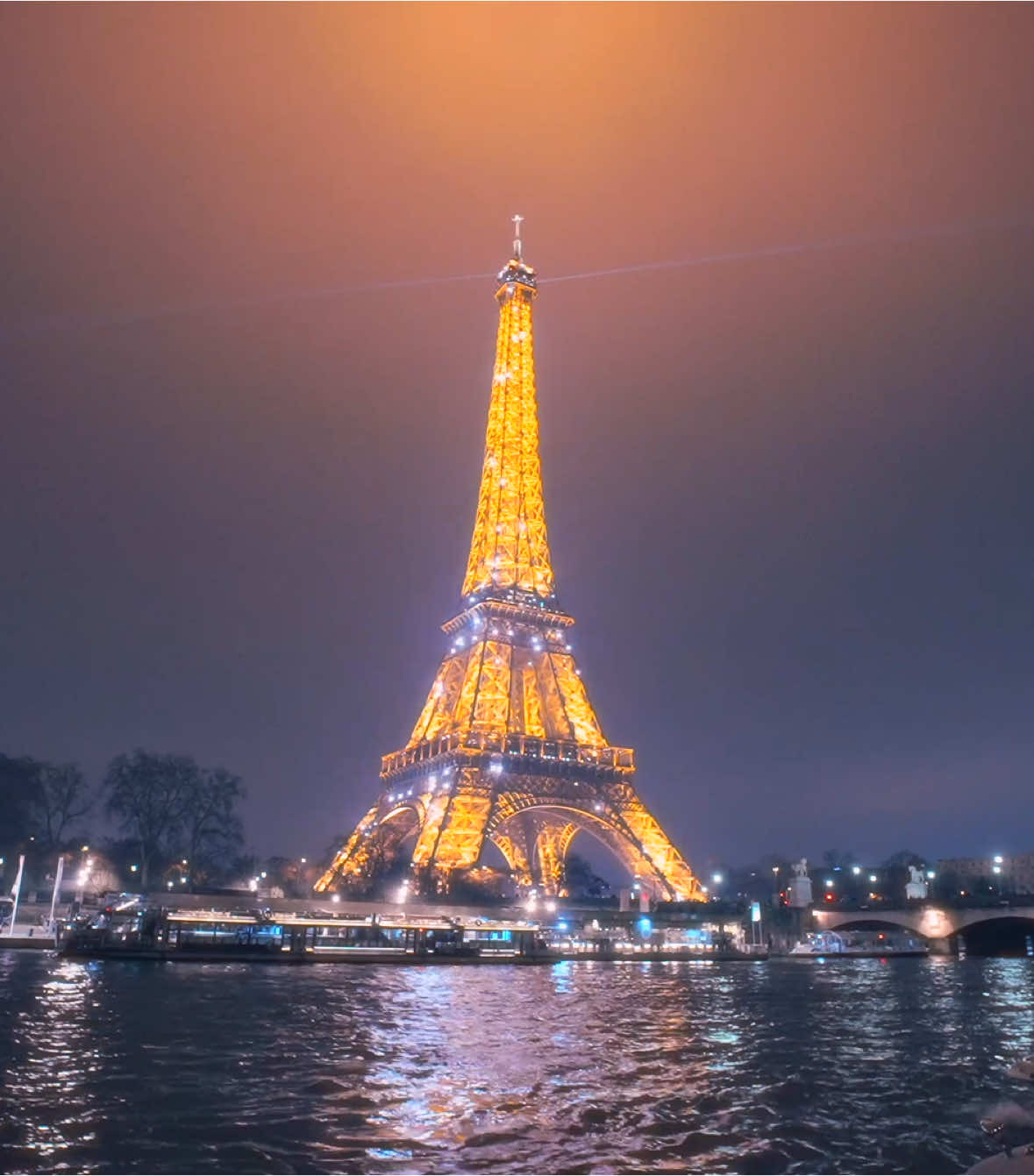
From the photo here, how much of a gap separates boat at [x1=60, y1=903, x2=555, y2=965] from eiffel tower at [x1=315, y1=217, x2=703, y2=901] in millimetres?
4184

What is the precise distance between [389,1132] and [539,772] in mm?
56402

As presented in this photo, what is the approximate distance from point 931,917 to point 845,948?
35.2 ft

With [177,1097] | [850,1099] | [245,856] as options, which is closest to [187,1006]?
[177,1097]

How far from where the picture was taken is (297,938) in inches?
2180

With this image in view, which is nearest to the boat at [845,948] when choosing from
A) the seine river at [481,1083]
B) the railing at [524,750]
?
the railing at [524,750]

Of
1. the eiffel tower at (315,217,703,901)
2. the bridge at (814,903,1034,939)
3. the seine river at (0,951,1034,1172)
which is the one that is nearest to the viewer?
the seine river at (0,951,1034,1172)

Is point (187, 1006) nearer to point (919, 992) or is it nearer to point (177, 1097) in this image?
point (177, 1097)

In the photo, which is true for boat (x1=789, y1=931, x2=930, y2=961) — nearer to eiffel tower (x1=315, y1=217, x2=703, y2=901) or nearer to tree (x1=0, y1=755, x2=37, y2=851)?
eiffel tower (x1=315, y1=217, x2=703, y2=901)

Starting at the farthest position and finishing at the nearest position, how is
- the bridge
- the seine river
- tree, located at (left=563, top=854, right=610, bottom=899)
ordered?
tree, located at (left=563, top=854, right=610, bottom=899) < the bridge < the seine river

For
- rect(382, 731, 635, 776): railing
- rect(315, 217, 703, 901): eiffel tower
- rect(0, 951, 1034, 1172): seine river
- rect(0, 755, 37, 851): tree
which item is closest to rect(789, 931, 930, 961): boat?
rect(315, 217, 703, 901): eiffel tower

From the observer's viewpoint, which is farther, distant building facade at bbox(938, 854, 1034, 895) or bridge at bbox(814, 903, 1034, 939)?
distant building facade at bbox(938, 854, 1034, 895)

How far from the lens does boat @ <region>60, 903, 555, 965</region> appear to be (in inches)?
2076

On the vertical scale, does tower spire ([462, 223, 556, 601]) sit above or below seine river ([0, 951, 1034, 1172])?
above

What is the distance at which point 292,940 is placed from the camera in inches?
2176
